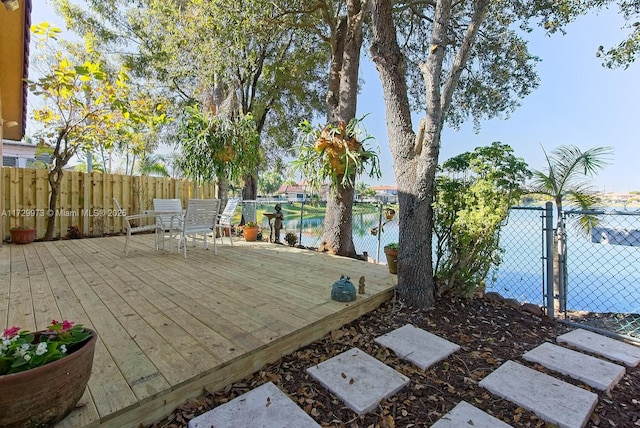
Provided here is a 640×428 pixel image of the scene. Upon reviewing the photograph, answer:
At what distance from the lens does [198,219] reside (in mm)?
4734

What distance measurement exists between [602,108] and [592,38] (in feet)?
21.8

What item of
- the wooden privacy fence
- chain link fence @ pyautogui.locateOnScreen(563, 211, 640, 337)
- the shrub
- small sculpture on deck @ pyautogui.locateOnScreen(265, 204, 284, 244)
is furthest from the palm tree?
the wooden privacy fence

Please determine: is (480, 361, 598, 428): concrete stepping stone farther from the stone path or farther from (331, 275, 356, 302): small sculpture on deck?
(331, 275, 356, 302): small sculpture on deck

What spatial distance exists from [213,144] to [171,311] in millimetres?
4487

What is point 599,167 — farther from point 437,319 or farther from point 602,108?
point 602,108

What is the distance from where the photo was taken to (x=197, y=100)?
30.4 feet

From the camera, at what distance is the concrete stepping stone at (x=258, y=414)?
145 cm

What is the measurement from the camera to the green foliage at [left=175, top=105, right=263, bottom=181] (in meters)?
6.21

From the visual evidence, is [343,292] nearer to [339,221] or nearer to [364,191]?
[339,221]

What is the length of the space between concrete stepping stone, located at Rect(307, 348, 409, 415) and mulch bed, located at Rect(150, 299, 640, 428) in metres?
0.04

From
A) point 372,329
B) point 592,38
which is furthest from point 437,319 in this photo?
point 592,38

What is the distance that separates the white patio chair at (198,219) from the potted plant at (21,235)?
11.0 feet

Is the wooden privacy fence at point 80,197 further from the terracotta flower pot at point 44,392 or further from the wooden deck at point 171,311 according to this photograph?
the terracotta flower pot at point 44,392

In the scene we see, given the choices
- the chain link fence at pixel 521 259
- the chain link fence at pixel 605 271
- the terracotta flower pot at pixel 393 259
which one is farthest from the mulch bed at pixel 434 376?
the chain link fence at pixel 605 271
